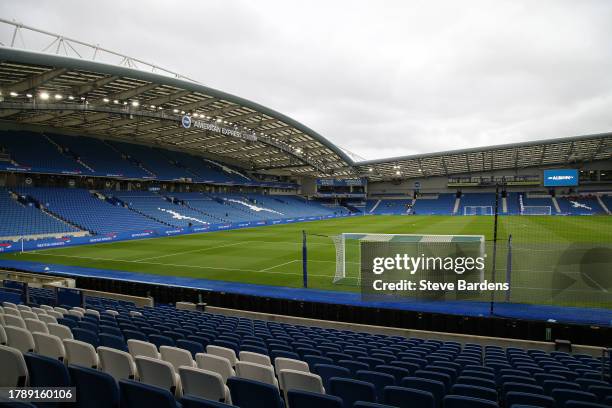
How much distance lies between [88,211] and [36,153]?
9.19 metres

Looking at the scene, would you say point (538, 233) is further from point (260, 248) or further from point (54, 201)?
point (54, 201)

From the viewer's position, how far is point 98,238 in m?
32.7

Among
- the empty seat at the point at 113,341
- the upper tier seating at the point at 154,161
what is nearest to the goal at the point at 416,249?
the empty seat at the point at 113,341

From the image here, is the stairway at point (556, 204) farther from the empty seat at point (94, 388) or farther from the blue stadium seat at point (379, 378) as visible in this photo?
the empty seat at point (94, 388)

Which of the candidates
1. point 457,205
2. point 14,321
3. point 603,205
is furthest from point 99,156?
point 603,205

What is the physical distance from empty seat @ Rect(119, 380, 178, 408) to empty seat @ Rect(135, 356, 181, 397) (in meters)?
0.89

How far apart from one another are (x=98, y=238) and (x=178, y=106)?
15.5m

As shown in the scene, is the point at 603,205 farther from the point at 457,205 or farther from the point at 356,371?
the point at 356,371

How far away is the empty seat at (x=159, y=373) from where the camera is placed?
12.8 feet

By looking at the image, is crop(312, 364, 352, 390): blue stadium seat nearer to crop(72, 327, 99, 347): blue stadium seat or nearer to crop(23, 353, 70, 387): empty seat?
crop(23, 353, 70, 387): empty seat

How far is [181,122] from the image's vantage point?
A: 3853 cm

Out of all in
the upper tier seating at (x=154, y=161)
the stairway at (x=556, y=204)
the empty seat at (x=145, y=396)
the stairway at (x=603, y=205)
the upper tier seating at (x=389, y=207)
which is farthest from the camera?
the upper tier seating at (x=389, y=207)

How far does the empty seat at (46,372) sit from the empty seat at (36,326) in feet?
8.36

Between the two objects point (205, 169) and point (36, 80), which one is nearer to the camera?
point (36, 80)
